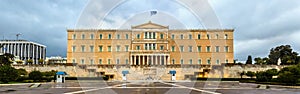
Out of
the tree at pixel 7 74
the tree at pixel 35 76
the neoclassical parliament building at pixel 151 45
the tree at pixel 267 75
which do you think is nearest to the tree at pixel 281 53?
the neoclassical parliament building at pixel 151 45

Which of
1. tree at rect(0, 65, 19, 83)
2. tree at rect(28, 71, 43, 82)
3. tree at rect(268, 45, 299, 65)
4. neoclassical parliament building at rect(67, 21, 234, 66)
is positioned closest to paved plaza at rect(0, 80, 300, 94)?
tree at rect(0, 65, 19, 83)

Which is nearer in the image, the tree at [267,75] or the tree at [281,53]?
the tree at [267,75]

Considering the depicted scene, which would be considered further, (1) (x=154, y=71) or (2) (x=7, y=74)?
(1) (x=154, y=71)

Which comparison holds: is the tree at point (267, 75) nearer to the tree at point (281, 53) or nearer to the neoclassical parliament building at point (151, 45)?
the neoclassical parliament building at point (151, 45)

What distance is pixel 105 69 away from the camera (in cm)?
5716

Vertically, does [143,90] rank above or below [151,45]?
below

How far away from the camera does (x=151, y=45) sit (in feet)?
223

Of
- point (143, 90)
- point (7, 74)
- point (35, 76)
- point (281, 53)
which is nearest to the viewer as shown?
point (143, 90)

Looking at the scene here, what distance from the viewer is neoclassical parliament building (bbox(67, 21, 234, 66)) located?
68375 millimetres

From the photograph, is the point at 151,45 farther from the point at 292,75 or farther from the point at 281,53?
the point at 292,75

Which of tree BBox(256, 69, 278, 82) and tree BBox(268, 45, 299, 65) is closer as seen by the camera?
tree BBox(256, 69, 278, 82)

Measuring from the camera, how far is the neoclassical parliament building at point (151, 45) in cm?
6838

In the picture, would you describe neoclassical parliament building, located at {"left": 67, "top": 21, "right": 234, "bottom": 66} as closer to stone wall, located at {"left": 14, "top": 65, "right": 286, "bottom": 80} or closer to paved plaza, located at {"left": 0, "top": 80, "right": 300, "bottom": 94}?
stone wall, located at {"left": 14, "top": 65, "right": 286, "bottom": 80}

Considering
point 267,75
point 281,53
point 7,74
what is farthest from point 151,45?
point 7,74
